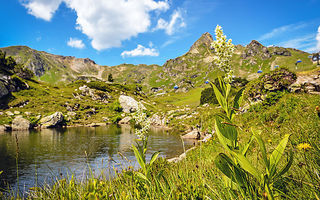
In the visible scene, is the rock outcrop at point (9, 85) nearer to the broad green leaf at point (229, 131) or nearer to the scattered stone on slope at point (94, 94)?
the scattered stone on slope at point (94, 94)

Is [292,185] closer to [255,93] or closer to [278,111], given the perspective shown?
[278,111]

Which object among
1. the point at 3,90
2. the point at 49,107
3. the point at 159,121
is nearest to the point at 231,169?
the point at 159,121

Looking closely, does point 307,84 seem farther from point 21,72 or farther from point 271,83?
point 21,72

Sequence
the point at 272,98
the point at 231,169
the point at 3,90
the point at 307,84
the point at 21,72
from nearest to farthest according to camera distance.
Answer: the point at 231,169 < the point at 307,84 < the point at 272,98 < the point at 3,90 < the point at 21,72

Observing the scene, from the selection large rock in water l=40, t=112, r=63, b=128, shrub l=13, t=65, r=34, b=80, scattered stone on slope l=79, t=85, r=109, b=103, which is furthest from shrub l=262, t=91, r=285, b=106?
shrub l=13, t=65, r=34, b=80

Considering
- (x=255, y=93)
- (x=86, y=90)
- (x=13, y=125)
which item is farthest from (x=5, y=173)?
(x=86, y=90)

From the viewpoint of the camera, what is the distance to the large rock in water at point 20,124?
132ft

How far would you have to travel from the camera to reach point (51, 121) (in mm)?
46094

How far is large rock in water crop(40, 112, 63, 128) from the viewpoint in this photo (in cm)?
4534

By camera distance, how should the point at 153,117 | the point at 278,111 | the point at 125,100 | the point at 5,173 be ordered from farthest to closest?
the point at 125,100, the point at 153,117, the point at 5,173, the point at 278,111

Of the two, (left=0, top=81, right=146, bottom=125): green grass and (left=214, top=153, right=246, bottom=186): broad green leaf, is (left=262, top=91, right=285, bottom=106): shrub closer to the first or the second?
(left=214, top=153, right=246, bottom=186): broad green leaf

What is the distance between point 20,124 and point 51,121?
22.4 feet

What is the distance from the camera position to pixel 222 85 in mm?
2350

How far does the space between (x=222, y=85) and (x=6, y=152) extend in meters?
28.0
